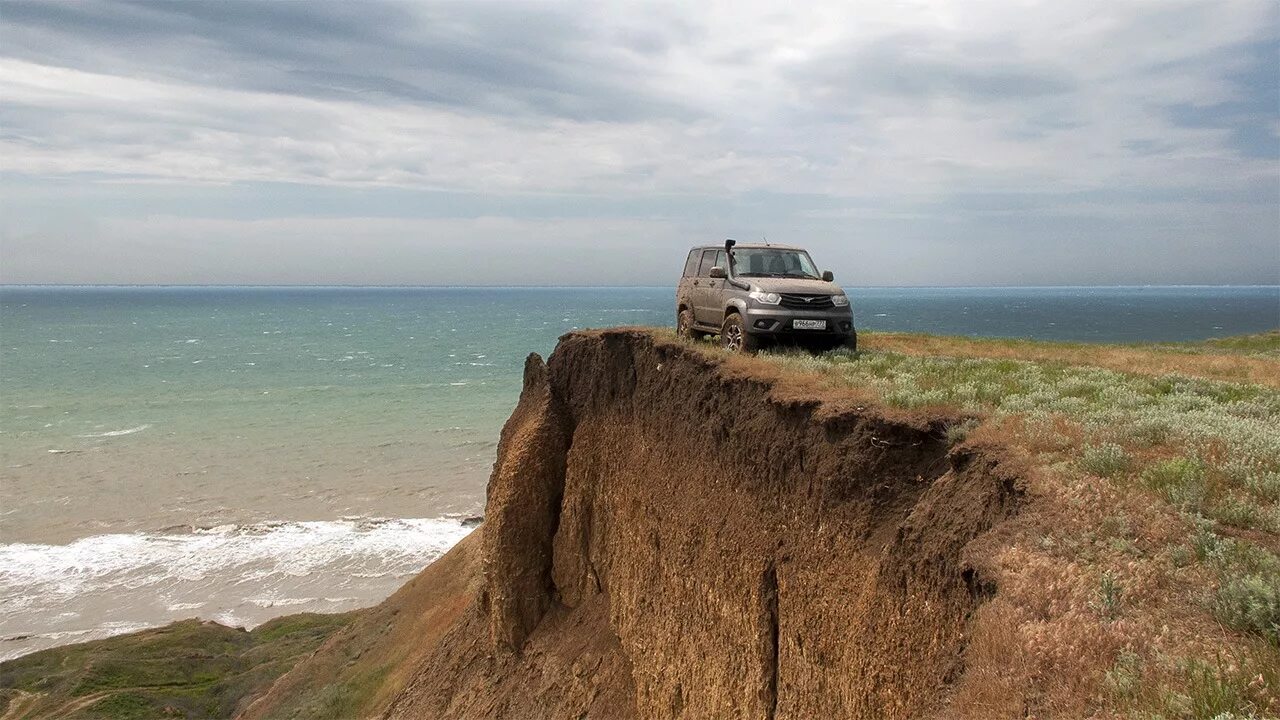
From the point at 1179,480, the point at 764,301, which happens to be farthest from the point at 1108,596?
the point at 764,301

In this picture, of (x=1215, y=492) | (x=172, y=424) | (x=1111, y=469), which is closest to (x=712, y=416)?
(x=1111, y=469)

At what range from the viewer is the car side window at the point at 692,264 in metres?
18.7

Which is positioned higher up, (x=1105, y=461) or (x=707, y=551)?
(x=1105, y=461)

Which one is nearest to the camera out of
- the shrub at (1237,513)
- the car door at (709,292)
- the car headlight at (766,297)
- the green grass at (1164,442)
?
the green grass at (1164,442)

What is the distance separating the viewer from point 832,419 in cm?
991

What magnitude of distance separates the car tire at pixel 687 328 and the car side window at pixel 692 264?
1068 millimetres

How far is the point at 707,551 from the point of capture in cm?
1229

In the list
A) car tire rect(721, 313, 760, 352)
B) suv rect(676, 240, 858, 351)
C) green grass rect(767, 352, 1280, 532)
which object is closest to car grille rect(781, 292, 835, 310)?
suv rect(676, 240, 858, 351)

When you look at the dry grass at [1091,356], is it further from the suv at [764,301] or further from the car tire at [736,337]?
the car tire at [736,337]

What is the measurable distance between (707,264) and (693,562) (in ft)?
26.5

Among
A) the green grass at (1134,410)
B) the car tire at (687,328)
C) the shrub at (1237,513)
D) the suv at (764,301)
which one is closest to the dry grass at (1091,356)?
the green grass at (1134,410)

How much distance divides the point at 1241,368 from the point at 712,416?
1132 cm

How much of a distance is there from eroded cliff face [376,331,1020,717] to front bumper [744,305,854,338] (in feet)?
4.97

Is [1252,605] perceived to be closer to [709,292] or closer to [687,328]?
[709,292]
